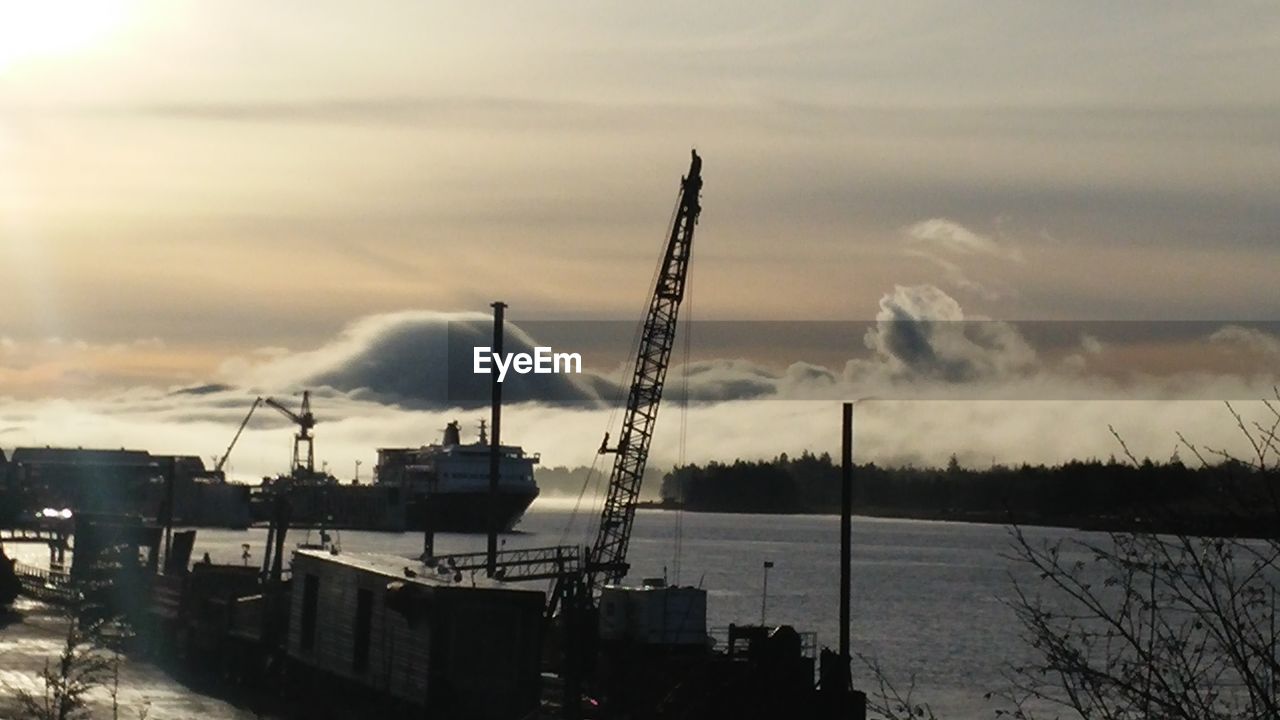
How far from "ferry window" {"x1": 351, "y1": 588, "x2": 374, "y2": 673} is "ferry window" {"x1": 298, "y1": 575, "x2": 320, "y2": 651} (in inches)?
169

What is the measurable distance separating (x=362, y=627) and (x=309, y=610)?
5609 millimetres

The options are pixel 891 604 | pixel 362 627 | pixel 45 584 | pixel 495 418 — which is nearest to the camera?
pixel 362 627

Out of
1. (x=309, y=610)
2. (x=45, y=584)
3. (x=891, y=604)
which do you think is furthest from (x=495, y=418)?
(x=891, y=604)

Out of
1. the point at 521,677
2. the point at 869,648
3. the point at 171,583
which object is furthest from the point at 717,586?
the point at 521,677

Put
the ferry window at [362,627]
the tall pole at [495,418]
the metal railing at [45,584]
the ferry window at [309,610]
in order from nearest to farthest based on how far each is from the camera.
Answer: the ferry window at [362,627], the ferry window at [309,610], the tall pole at [495,418], the metal railing at [45,584]

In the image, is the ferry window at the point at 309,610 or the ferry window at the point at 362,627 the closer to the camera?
the ferry window at the point at 362,627

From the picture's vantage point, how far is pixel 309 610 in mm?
45344

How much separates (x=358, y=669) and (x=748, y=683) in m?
9.46

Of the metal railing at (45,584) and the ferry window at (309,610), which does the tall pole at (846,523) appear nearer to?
the ferry window at (309,610)

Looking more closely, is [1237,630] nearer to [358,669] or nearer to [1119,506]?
[1119,506]

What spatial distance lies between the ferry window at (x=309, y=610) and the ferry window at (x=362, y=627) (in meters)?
4.28

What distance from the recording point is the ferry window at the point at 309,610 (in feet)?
147

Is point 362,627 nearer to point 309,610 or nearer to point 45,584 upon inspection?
point 309,610

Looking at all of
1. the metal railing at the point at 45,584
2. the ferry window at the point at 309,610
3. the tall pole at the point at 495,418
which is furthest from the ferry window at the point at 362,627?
the metal railing at the point at 45,584
